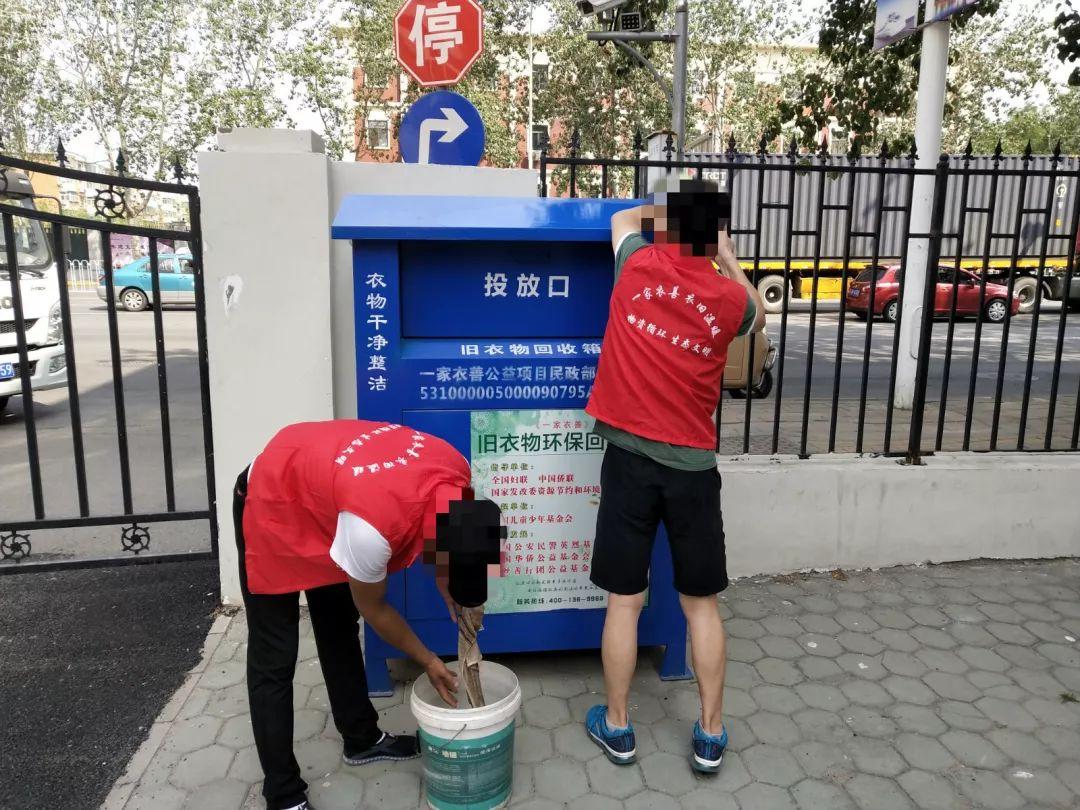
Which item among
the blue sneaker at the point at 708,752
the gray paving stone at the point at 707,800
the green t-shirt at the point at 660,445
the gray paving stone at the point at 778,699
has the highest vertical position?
the green t-shirt at the point at 660,445

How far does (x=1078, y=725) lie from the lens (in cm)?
259

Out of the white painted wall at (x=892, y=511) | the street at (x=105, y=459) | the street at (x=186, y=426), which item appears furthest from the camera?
the street at (x=186, y=426)

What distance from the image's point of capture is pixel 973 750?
2.45 m

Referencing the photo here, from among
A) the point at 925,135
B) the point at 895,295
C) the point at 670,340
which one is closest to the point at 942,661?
the point at 670,340

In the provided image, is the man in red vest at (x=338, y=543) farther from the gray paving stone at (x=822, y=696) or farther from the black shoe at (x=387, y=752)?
the gray paving stone at (x=822, y=696)

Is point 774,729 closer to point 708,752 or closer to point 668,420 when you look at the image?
point 708,752

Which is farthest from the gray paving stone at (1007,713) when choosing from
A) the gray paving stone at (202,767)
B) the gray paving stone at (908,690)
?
the gray paving stone at (202,767)

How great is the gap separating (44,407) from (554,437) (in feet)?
23.3

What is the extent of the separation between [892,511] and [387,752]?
265cm

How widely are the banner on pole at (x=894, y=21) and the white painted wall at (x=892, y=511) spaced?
120 inches

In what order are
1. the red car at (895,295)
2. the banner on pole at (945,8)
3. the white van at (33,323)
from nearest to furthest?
the banner on pole at (945,8) → the white van at (33,323) → the red car at (895,295)

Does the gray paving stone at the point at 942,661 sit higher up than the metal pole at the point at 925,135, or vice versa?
the metal pole at the point at 925,135

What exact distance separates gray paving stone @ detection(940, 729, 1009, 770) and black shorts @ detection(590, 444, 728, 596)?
3.14ft

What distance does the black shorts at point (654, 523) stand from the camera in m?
2.25
